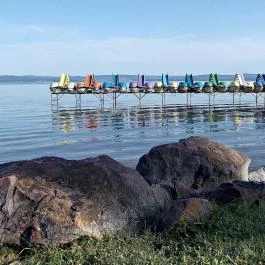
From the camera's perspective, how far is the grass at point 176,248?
4949 mm

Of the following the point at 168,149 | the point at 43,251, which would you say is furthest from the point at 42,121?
the point at 43,251

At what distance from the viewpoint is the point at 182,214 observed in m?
5.95

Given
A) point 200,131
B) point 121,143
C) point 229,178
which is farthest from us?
point 200,131

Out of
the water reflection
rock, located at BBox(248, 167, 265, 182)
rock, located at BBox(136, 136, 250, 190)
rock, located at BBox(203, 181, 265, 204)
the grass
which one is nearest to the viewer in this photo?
the grass

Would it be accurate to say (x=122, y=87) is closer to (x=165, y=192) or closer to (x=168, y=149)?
(x=168, y=149)

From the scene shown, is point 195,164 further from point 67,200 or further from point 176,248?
point 176,248

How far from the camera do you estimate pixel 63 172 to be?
6.41m

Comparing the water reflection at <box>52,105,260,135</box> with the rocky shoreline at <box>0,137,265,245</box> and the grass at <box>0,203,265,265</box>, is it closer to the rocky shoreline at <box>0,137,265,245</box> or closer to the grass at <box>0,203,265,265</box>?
the rocky shoreline at <box>0,137,265,245</box>

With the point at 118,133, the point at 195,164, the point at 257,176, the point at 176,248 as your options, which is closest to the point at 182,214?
the point at 176,248

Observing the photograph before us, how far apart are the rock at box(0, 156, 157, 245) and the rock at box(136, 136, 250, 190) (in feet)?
9.90

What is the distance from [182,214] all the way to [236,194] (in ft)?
5.61

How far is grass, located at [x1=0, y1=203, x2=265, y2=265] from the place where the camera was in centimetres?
495

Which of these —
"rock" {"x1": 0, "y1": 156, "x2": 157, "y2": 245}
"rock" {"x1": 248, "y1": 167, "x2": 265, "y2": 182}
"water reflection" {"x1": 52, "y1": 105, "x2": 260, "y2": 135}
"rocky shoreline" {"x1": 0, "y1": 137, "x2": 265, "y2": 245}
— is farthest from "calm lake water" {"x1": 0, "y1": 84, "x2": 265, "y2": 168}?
"rock" {"x1": 0, "y1": 156, "x2": 157, "y2": 245}

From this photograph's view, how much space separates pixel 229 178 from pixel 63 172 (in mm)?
4217
